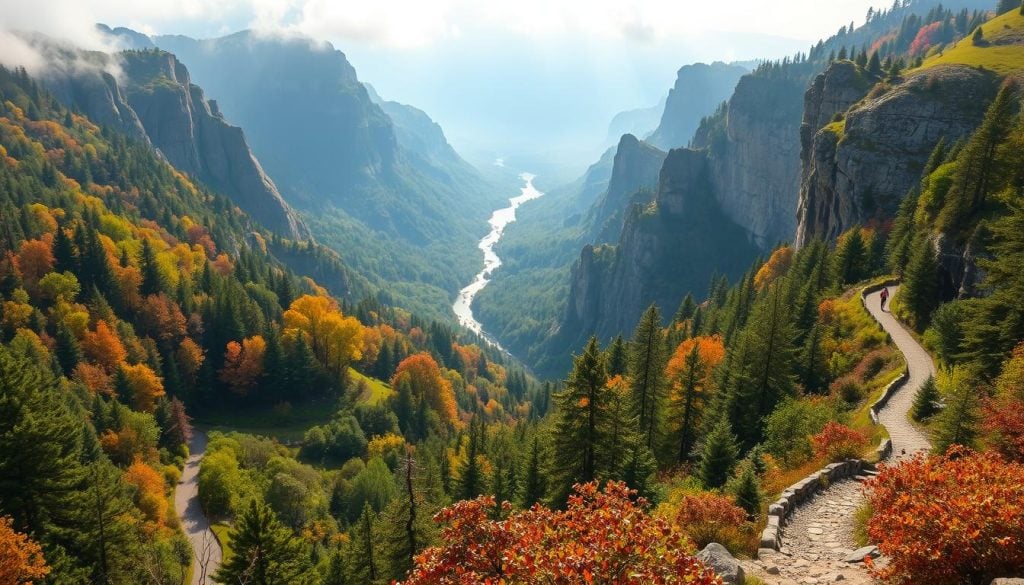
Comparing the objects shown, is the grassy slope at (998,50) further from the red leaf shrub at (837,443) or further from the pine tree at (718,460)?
the pine tree at (718,460)

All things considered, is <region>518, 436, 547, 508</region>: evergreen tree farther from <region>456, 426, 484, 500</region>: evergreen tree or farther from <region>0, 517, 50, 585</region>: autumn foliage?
<region>0, 517, 50, 585</region>: autumn foliage

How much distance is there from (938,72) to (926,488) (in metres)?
112

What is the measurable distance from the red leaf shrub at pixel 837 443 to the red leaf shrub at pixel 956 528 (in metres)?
13.0

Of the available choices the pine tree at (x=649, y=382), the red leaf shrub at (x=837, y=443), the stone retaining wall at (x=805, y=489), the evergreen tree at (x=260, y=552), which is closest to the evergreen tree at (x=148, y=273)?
the evergreen tree at (x=260, y=552)

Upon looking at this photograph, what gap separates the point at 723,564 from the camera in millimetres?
14445

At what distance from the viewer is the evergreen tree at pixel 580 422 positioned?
32750 millimetres

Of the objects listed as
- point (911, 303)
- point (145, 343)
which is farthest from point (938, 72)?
point (145, 343)

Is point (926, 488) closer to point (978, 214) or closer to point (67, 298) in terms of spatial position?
point (978, 214)

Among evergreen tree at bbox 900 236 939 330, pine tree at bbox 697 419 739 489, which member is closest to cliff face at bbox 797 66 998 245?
evergreen tree at bbox 900 236 939 330

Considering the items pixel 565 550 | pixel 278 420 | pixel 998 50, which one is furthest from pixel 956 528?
pixel 998 50

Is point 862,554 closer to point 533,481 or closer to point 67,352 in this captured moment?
point 533,481

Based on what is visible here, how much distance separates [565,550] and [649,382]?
126 feet

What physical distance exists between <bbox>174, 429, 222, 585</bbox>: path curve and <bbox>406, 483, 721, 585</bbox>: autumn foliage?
47016 mm

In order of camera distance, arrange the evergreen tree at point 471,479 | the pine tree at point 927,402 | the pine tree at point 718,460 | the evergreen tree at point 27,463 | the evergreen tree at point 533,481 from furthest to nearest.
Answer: the evergreen tree at point 471,479, the evergreen tree at point 533,481, the evergreen tree at point 27,463, the pine tree at point 927,402, the pine tree at point 718,460
